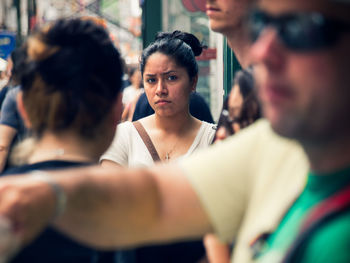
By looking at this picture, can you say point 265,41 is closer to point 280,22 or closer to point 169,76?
point 280,22

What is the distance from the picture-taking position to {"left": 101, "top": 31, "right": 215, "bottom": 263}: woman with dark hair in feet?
12.5

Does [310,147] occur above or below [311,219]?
above

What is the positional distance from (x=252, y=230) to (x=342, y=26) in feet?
1.98

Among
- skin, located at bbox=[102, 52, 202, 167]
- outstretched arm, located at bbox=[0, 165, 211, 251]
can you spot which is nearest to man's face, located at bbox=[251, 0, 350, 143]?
outstretched arm, located at bbox=[0, 165, 211, 251]

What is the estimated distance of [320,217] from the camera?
128cm

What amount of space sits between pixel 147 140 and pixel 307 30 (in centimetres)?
259

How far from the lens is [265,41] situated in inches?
56.7

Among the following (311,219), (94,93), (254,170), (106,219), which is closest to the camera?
(311,219)

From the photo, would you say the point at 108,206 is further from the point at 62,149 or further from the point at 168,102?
the point at 168,102

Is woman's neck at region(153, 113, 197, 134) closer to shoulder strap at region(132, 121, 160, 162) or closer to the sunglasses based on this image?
shoulder strap at region(132, 121, 160, 162)

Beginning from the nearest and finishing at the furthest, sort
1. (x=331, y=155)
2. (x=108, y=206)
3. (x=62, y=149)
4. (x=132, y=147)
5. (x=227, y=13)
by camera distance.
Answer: (x=331, y=155) → (x=108, y=206) → (x=62, y=149) → (x=227, y=13) → (x=132, y=147)

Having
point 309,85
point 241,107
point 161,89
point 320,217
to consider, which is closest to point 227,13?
point 241,107

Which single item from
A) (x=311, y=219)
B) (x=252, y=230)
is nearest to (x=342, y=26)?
(x=311, y=219)

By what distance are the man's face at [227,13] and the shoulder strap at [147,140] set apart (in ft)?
3.89
